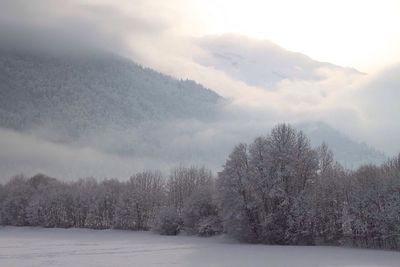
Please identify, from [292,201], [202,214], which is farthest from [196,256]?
[202,214]

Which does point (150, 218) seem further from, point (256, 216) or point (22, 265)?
point (22, 265)

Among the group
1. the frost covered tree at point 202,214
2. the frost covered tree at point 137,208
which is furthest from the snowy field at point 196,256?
the frost covered tree at point 137,208

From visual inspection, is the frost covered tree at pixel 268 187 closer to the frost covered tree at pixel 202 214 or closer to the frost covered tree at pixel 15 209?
the frost covered tree at pixel 202 214

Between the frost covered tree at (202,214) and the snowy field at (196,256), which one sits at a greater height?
the frost covered tree at (202,214)

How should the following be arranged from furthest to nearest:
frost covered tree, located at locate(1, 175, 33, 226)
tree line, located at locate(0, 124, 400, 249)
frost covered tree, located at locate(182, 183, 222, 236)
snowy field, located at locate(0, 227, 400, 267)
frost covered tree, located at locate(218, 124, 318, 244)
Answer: frost covered tree, located at locate(1, 175, 33, 226)
frost covered tree, located at locate(182, 183, 222, 236)
frost covered tree, located at locate(218, 124, 318, 244)
tree line, located at locate(0, 124, 400, 249)
snowy field, located at locate(0, 227, 400, 267)

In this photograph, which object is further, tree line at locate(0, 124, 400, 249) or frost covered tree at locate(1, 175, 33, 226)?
frost covered tree at locate(1, 175, 33, 226)

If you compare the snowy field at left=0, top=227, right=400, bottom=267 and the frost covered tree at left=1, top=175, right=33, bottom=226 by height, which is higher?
the frost covered tree at left=1, top=175, right=33, bottom=226

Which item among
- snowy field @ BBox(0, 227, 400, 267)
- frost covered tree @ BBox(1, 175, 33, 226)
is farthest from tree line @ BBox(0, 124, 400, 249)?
frost covered tree @ BBox(1, 175, 33, 226)

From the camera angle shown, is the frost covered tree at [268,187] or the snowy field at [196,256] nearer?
the snowy field at [196,256]

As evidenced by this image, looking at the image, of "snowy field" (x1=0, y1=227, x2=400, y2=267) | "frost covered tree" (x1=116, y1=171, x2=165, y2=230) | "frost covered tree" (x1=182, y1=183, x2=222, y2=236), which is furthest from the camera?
"frost covered tree" (x1=116, y1=171, x2=165, y2=230)

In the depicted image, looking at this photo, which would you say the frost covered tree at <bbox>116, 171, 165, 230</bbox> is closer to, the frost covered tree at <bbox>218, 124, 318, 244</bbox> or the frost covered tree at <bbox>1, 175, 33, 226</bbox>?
the frost covered tree at <bbox>1, 175, 33, 226</bbox>

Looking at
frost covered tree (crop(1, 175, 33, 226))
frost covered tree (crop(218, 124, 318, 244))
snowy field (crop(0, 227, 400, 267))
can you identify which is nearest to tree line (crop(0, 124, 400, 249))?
frost covered tree (crop(218, 124, 318, 244))

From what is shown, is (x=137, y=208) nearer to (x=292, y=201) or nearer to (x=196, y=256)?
(x=292, y=201)

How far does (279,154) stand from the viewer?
111 metres
